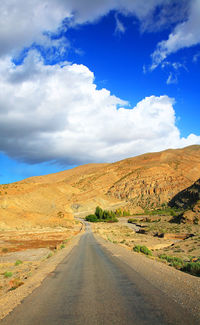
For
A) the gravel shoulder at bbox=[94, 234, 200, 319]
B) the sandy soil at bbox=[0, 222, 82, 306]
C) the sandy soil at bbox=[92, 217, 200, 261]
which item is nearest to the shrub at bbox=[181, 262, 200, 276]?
the gravel shoulder at bbox=[94, 234, 200, 319]

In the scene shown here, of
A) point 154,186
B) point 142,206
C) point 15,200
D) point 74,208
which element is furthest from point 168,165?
point 15,200

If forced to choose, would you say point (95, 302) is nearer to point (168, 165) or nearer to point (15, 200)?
point (15, 200)

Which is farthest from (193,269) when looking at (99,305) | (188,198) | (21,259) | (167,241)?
(188,198)

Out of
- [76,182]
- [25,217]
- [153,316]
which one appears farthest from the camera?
[76,182]

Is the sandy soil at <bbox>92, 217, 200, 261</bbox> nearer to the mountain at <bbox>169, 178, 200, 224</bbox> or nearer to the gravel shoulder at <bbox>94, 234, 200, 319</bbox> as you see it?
the gravel shoulder at <bbox>94, 234, 200, 319</bbox>

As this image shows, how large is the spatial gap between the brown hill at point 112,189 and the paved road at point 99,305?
54.8 metres

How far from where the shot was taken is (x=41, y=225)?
60656 millimetres

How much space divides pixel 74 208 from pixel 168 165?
201 feet

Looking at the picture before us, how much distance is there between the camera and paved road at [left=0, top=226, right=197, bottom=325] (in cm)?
505

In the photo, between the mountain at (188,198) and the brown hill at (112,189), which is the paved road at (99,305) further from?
the mountain at (188,198)

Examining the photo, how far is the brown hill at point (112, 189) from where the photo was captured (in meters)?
73.9

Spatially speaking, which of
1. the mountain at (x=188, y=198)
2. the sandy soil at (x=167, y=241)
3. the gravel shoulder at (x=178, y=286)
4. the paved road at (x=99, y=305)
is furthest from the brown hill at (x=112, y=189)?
the paved road at (x=99, y=305)

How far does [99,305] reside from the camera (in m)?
6.16

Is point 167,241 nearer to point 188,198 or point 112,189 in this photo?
point 188,198
